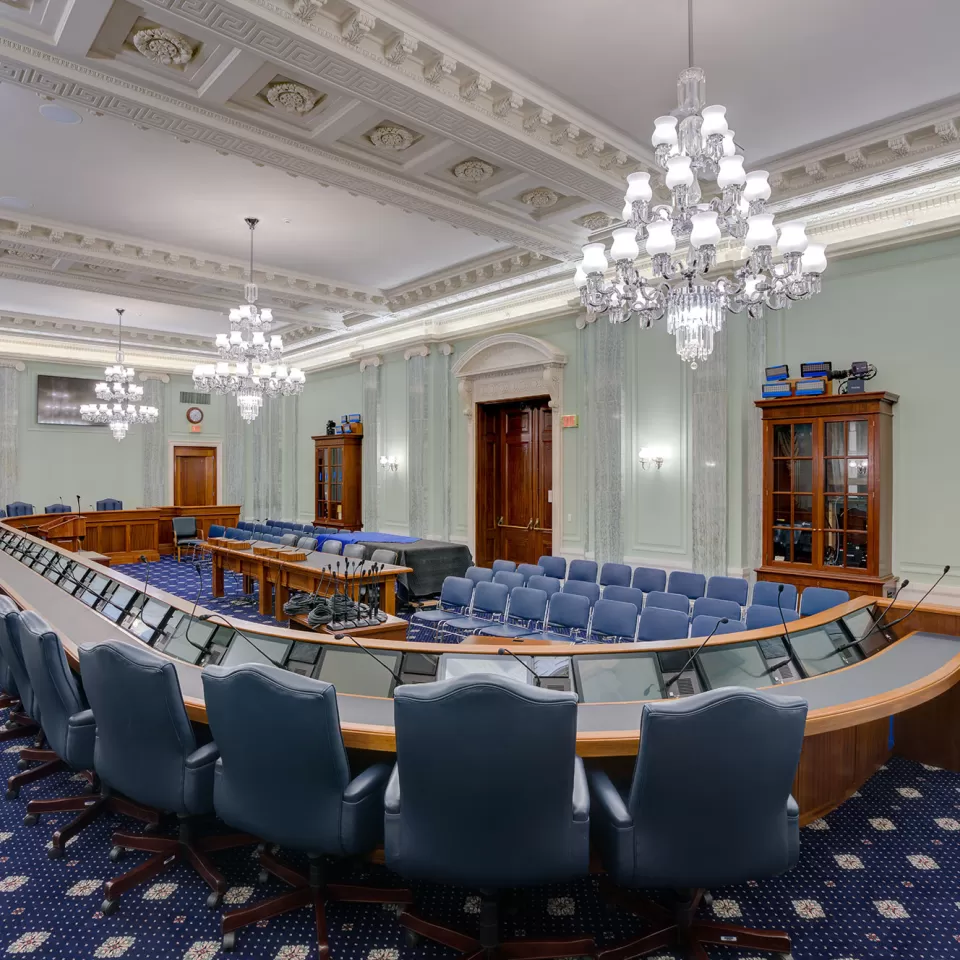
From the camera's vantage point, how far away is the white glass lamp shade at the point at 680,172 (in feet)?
10.5

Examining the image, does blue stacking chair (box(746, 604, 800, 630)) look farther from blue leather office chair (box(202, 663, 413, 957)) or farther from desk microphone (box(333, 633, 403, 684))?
blue leather office chair (box(202, 663, 413, 957))

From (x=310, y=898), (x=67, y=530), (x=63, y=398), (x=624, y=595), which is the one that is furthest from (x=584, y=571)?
(x=63, y=398)

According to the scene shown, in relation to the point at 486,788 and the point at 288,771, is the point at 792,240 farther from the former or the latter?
the point at 288,771

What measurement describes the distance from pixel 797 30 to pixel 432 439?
736 cm

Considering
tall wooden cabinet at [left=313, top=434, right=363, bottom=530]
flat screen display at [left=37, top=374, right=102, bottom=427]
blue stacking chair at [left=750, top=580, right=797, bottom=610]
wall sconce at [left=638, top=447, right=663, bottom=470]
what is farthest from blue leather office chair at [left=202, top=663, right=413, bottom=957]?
flat screen display at [left=37, top=374, right=102, bottom=427]

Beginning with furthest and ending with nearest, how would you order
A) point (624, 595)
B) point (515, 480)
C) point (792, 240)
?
point (515, 480) → point (624, 595) → point (792, 240)

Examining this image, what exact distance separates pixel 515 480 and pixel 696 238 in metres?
6.38

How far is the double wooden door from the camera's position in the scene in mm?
9078

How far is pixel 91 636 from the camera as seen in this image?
11.6 ft

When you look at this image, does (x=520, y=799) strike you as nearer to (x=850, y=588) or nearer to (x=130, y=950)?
(x=130, y=950)

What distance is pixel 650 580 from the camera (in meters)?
6.24

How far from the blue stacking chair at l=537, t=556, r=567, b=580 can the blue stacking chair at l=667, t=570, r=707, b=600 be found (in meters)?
1.24

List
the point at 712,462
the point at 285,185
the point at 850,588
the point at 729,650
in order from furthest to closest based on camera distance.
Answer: the point at 712,462
the point at 285,185
the point at 850,588
the point at 729,650

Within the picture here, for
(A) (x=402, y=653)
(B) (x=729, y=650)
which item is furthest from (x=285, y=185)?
(B) (x=729, y=650)
